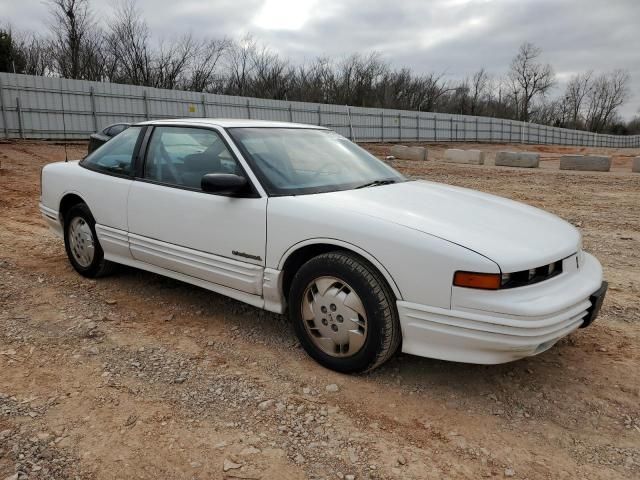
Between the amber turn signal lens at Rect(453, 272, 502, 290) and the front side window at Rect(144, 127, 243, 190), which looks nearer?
the amber turn signal lens at Rect(453, 272, 502, 290)

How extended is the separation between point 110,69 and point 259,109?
15948 millimetres

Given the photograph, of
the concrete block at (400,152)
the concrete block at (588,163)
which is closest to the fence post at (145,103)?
the concrete block at (400,152)

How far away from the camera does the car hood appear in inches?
106

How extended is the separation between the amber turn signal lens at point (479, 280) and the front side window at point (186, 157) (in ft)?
5.37

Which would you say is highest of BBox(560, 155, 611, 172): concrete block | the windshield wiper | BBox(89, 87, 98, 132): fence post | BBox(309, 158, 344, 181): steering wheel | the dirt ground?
BBox(89, 87, 98, 132): fence post

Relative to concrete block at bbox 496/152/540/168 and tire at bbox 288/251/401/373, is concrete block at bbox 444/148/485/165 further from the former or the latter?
tire at bbox 288/251/401/373

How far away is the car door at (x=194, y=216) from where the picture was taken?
3.37m

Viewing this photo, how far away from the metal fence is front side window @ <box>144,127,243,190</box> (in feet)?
56.9

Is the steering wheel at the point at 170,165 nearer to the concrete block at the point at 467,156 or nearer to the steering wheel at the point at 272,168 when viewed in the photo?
the steering wheel at the point at 272,168

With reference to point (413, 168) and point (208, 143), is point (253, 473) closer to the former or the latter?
point (208, 143)

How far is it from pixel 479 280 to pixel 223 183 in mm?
1640

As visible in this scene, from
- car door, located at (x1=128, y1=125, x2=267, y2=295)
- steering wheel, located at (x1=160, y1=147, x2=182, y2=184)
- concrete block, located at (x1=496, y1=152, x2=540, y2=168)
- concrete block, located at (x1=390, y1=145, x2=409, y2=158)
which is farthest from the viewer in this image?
concrete block, located at (x1=390, y1=145, x2=409, y2=158)

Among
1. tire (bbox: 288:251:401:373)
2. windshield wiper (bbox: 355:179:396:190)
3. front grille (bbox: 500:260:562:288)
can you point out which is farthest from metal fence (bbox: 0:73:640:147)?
front grille (bbox: 500:260:562:288)

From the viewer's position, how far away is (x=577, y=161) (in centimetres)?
1709
